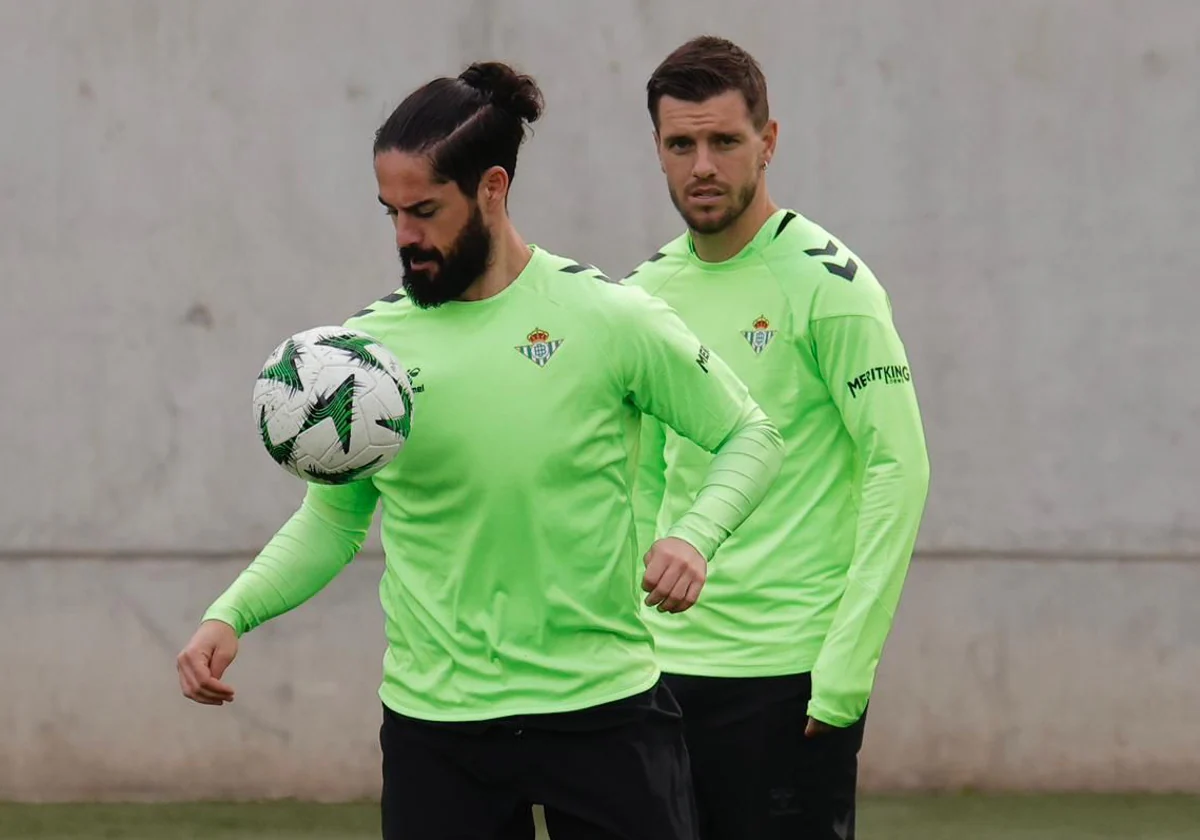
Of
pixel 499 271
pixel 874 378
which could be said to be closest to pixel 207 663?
pixel 499 271

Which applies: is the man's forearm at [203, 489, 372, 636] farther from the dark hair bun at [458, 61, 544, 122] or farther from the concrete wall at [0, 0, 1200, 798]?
the concrete wall at [0, 0, 1200, 798]

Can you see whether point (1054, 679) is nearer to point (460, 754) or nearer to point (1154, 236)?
point (1154, 236)

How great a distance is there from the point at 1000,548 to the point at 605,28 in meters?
2.35

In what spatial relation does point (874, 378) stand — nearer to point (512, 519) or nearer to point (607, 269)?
point (512, 519)

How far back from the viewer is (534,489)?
3.39 meters

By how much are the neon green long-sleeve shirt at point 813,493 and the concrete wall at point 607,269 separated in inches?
117

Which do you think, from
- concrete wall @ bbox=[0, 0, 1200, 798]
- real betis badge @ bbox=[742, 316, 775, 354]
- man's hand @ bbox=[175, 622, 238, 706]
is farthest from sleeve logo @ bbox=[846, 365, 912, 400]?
concrete wall @ bbox=[0, 0, 1200, 798]

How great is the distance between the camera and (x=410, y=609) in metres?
3.48

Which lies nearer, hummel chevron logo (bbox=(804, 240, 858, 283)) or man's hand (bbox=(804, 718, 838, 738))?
man's hand (bbox=(804, 718, 838, 738))

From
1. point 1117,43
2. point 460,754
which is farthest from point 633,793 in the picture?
point 1117,43

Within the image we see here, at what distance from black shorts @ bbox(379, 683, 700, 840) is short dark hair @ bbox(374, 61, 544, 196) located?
913 millimetres

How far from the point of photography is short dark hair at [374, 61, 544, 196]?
135 inches

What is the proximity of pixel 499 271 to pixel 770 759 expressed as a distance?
4.31 ft

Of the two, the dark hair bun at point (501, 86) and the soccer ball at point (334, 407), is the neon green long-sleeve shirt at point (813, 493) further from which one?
the soccer ball at point (334, 407)
